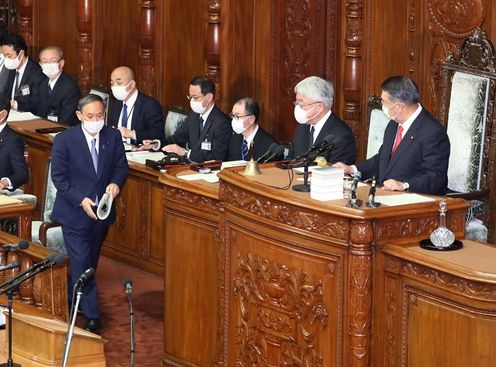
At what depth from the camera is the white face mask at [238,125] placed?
9961 mm

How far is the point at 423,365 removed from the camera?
21.6 ft

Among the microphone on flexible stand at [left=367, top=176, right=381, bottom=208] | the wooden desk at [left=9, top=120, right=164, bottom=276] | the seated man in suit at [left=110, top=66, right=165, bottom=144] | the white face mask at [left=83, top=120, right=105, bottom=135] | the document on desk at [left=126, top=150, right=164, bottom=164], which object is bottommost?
the wooden desk at [left=9, top=120, right=164, bottom=276]

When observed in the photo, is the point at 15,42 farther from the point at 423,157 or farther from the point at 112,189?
the point at 423,157

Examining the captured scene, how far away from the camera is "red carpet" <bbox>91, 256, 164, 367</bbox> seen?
8.85 meters

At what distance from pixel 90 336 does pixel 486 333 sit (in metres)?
1.87

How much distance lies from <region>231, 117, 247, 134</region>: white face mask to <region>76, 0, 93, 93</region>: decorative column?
401 cm

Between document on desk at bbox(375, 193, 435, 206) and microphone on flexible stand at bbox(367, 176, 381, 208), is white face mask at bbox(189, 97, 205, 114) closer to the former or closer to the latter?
document on desk at bbox(375, 193, 435, 206)

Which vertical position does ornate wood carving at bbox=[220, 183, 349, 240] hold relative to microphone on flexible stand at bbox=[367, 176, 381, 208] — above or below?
below

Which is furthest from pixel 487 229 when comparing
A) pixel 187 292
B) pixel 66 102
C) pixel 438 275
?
pixel 66 102

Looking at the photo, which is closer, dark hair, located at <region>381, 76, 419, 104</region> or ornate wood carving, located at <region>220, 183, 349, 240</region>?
ornate wood carving, located at <region>220, 183, 349, 240</region>

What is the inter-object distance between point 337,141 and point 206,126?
2.22 meters

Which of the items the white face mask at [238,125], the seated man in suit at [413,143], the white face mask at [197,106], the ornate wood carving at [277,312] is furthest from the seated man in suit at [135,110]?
the ornate wood carving at [277,312]

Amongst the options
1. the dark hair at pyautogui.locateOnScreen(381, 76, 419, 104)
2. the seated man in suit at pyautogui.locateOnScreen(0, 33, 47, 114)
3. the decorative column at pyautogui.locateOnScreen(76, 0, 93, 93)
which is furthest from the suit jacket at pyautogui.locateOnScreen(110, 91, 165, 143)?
the dark hair at pyautogui.locateOnScreen(381, 76, 419, 104)

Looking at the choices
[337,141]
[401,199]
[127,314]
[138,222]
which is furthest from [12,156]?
[401,199]
